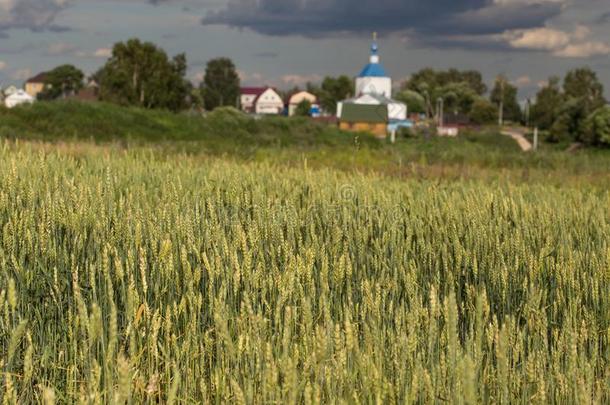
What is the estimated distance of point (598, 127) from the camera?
149 ft

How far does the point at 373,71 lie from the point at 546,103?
1824 centimetres

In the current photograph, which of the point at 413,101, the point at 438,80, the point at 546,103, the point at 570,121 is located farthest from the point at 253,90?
the point at 570,121

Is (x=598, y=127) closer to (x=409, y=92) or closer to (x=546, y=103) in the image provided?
(x=546, y=103)

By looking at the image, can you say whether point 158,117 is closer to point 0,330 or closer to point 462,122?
point 0,330

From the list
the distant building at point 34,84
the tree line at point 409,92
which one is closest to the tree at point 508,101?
the tree line at point 409,92

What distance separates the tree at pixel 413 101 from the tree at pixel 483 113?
676 cm

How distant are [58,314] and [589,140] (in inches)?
1929

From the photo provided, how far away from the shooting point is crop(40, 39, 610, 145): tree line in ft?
142

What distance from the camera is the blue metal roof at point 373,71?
77.2 metres

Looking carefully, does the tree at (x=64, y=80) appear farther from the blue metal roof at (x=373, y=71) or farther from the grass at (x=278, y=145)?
the grass at (x=278, y=145)

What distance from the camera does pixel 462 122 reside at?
85375 mm

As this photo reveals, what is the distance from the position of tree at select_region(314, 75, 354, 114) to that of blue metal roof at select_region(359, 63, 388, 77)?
766 inches

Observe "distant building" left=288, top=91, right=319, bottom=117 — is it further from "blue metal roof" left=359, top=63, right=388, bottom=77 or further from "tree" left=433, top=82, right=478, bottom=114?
"blue metal roof" left=359, top=63, right=388, bottom=77

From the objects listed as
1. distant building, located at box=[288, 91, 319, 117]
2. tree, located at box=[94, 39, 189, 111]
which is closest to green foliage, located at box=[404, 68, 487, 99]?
distant building, located at box=[288, 91, 319, 117]
